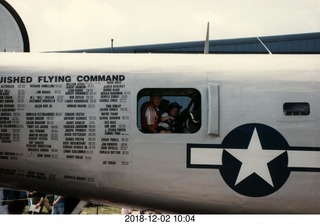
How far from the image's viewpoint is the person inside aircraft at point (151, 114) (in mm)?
6246

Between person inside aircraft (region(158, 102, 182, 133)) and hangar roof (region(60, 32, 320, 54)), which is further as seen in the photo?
hangar roof (region(60, 32, 320, 54))

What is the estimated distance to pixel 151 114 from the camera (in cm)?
628

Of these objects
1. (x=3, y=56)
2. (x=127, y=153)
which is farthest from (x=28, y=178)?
(x=3, y=56)

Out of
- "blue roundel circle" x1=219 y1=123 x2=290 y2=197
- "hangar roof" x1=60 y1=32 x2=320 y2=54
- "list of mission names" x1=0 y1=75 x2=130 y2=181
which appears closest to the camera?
"blue roundel circle" x1=219 y1=123 x2=290 y2=197

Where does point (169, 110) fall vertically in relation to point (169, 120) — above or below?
above

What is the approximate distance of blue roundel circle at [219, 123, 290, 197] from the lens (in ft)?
19.9

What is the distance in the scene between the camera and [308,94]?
627 centimetres

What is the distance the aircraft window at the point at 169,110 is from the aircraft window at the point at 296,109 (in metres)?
1.29

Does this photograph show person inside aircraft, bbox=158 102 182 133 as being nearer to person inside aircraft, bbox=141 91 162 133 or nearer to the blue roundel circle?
person inside aircraft, bbox=141 91 162 133

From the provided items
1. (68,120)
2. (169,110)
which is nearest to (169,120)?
(169,110)

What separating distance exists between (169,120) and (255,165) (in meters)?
1.41

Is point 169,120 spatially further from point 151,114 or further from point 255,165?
point 255,165

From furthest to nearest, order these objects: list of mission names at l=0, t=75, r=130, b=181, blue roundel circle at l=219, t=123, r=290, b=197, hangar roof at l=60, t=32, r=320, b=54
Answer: hangar roof at l=60, t=32, r=320, b=54
list of mission names at l=0, t=75, r=130, b=181
blue roundel circle at l=219, t=123, r=290, b=197

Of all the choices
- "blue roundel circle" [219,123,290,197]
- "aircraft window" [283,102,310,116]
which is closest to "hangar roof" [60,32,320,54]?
"aircraft window" [283,102,310,116]
